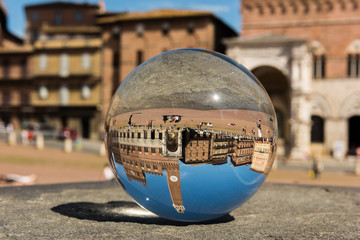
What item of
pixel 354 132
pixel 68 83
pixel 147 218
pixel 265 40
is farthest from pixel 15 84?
pixel 147 218

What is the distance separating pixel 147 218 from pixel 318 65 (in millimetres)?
30781

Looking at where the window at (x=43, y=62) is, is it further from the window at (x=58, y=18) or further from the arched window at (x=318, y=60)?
the arched window at (x=318, y=60)

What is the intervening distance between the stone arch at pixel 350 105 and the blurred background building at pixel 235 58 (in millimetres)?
78

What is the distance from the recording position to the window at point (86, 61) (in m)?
49.0

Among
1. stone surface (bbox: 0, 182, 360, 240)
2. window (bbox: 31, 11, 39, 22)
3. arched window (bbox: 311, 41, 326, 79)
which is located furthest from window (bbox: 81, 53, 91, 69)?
stone surface (bbox: 0, 182, 360, 240)

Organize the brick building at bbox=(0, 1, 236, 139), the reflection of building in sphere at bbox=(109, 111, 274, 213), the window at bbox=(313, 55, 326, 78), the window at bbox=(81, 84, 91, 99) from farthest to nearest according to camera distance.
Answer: the window at bbox=(81, 84, 91, 99)
the brick building at bbox=(0, 1, 236, 139)
the window at bbox=(313, 55, 326, 78)
the reflection of building in sphere at bbox=(109, 111, 274, 213)

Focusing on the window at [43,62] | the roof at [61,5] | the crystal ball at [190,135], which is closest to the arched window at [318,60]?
the window at [43,62]

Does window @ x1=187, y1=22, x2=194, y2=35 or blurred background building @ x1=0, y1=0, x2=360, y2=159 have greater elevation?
window @ x1=187, y1=22, x2=194, y2=35

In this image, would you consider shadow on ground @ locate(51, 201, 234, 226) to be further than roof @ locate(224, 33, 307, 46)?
No

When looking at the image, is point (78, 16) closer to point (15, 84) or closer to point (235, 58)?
point (15, 84)

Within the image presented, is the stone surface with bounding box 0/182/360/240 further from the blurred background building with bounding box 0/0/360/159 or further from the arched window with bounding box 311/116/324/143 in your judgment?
the arched window with bounding box 311/116/324/143

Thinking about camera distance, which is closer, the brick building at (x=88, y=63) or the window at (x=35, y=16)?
the brick building at (x=88, y=63)

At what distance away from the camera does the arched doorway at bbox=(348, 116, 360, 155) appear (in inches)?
1423

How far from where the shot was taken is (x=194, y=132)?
Answer: 6.84 m
